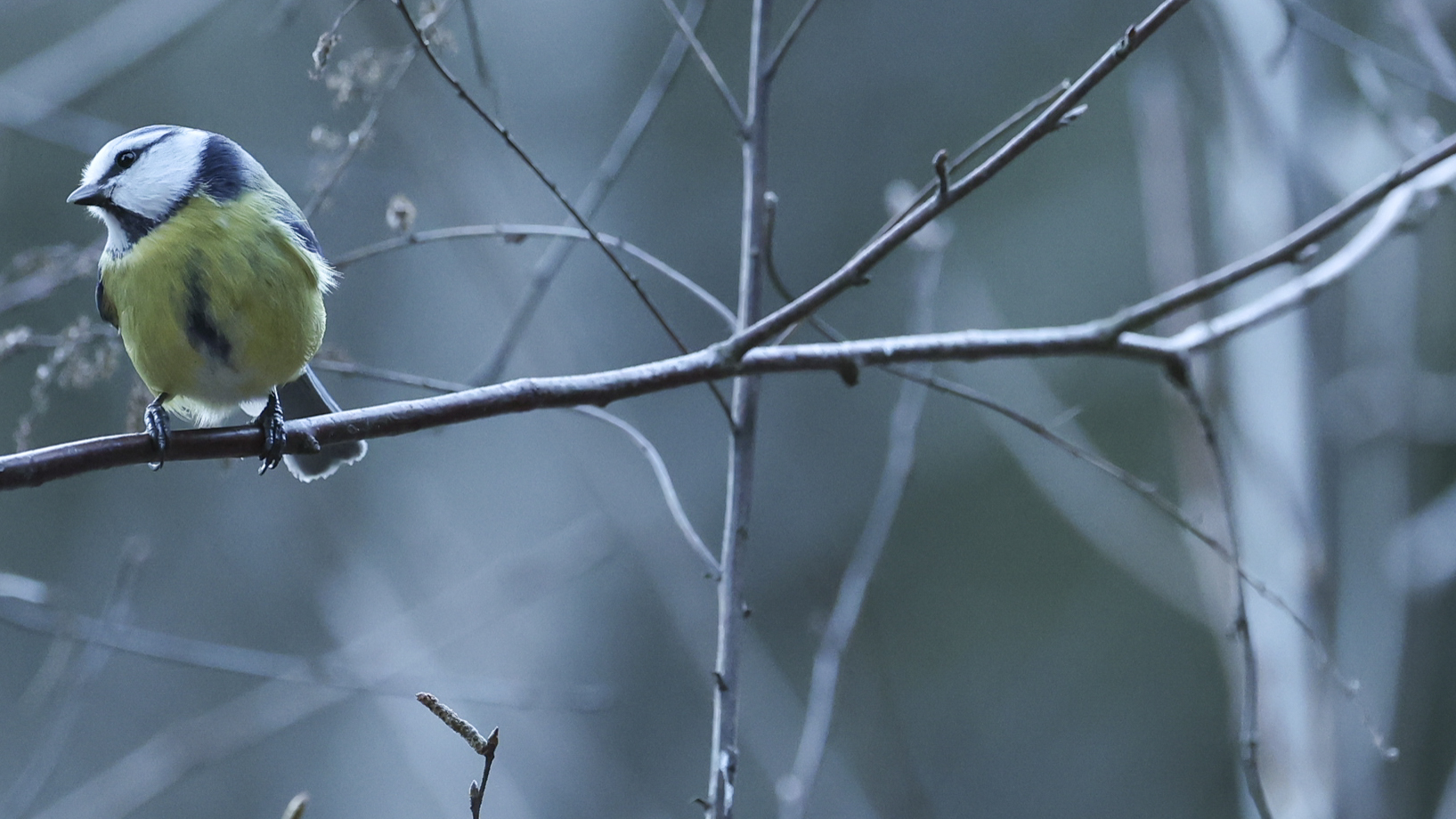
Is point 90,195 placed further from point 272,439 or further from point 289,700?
point 289,700

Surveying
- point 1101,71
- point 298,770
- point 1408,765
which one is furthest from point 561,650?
point 1101,71

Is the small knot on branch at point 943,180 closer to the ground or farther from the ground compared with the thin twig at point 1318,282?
closer to the ground

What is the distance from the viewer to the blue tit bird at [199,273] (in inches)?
41.8

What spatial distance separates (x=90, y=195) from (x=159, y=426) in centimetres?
26

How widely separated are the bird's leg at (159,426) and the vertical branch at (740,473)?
17.0 inches

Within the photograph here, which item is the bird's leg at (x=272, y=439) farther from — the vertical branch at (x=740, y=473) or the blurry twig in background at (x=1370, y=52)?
the blurry twig in background at (x=1370, y=52)

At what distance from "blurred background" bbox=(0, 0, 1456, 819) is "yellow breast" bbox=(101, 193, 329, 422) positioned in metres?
1.23

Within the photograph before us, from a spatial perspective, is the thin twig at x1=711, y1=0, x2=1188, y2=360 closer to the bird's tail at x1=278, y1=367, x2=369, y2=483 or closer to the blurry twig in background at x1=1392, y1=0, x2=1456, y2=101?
the bird's tail at x1=278, y1=367, x2=369, y2=483

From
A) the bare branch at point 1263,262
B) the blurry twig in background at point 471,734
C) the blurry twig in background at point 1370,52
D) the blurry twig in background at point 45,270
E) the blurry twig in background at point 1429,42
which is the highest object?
the blurry twig in background at point 1429,42

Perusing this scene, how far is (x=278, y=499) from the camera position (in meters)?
3.33

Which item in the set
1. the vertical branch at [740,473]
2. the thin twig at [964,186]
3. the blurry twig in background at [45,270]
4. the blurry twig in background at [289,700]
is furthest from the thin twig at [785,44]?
the blurry twig in background at [289,700]

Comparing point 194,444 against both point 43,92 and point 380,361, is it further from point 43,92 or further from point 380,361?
point 380,361

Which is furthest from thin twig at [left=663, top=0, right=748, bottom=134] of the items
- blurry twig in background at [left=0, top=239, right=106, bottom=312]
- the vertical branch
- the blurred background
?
the blurred background

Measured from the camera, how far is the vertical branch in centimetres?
90
